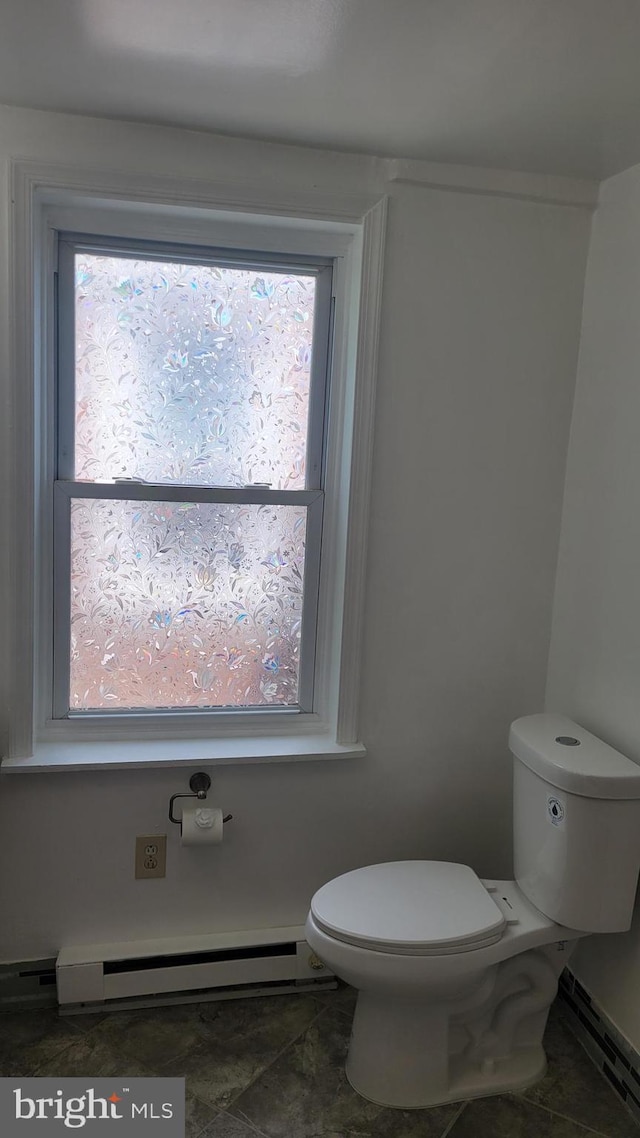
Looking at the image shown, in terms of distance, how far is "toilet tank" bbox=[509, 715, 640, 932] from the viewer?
5.72 ft

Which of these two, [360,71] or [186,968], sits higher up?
Result: [360,71]

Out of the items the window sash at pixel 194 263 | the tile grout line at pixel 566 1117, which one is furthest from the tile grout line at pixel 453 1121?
the window sash at pixel 194 263

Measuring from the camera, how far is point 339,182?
6.38 feet

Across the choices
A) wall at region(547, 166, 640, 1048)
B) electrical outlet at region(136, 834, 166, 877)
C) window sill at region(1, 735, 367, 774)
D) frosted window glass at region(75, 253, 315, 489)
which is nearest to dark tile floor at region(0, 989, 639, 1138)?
wall at region(547, 166, 640, 1048)

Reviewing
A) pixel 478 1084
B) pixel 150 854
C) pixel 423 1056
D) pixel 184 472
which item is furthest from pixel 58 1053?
pixel 184 472

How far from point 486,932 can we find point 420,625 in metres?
0.78

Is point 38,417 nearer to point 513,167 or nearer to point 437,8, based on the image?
point 437,8

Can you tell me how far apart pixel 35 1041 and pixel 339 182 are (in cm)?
222

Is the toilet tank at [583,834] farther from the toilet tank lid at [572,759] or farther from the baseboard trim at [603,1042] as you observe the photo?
the baseboard trim at [603,1042]

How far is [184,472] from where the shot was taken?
6.84ft

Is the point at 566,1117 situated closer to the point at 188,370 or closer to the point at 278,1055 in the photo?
the point at 278,1055

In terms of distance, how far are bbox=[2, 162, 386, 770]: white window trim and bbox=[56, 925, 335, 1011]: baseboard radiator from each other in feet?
1.65

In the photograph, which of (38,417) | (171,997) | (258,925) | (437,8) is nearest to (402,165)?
(437,8)

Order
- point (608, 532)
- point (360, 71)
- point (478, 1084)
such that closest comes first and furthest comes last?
point (360, 71)
point (478, 1084)
point (608, 532)
